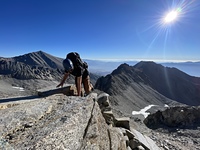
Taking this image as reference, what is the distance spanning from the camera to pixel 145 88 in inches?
5202

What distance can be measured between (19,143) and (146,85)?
5555 inches

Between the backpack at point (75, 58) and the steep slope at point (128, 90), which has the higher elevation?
the backpack at point (75, 58)

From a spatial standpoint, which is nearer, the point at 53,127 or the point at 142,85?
the point at 53,127

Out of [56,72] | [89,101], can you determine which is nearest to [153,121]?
[89,101]

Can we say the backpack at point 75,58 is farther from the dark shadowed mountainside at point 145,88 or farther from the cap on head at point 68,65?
the dark shadowed mountainside at point 145,88

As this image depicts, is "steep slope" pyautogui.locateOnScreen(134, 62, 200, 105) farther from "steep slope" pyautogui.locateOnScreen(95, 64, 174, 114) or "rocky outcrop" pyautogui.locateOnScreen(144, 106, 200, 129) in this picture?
"rocky outcrop" pyautogui.locateOnScreen(144, 106, 200, 129)

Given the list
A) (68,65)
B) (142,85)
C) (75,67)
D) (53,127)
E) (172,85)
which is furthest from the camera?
(172,85)

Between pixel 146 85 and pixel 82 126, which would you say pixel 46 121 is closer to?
pixel 82 126

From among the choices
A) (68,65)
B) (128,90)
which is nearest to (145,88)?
(128,90)

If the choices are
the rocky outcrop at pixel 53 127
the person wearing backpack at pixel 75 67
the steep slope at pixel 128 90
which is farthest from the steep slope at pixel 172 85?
the rocky outcrop at pixel 53 127

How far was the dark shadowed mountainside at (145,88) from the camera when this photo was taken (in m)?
97.4

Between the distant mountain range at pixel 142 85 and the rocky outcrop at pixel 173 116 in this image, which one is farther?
the distant mountain range at pixel 142 85

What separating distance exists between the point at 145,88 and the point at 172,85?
138ft

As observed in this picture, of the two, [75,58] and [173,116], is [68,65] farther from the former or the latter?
[173,116]
